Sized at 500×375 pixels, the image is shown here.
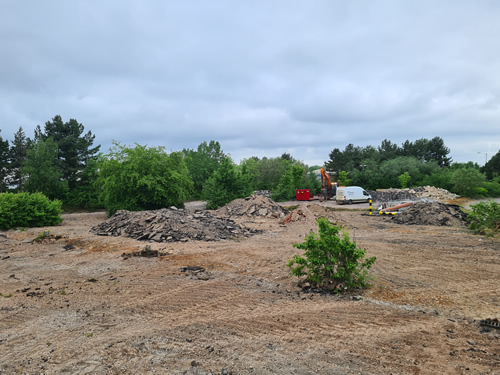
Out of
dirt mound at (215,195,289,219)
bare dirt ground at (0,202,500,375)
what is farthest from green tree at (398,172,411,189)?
bare dirt ground at (0,202,500,375)

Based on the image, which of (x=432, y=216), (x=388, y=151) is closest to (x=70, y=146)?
(x=432, y=216)

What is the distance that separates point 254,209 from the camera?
23750mm

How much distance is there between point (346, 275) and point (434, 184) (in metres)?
50.6

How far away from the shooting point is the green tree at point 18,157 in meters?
37.4

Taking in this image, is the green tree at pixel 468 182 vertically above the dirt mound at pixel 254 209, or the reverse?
the green tree at pixel 468 182

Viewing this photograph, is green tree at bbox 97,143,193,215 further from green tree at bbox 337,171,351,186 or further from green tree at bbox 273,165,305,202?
green tree at bbox 337,171,351,186

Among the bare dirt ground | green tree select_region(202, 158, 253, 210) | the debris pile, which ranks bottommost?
the bare dirt ground

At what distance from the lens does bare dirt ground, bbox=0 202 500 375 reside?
160 inches

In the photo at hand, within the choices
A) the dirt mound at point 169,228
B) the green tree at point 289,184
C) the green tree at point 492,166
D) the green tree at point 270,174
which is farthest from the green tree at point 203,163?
the green tree at point 492,166

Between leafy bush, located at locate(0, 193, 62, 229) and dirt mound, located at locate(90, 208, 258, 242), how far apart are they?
5.95 metres

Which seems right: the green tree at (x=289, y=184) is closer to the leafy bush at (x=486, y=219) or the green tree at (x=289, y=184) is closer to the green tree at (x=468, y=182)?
the green tree at (x=468, y=182)

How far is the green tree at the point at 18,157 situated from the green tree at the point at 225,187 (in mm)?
22835

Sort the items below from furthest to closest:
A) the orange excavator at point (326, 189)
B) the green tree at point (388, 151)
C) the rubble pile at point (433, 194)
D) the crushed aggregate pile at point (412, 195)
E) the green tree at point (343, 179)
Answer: the green tree at point (388, 151) → the green tree at point (343, 179) → the rubble pile at point (433, 194) → the crushed aggregate pile at point (412, 195) → the orange excavator at point (326, 189)

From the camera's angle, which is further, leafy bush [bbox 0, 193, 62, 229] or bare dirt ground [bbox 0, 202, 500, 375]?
leafy bush [bbox 0, 193, 62, 229]
